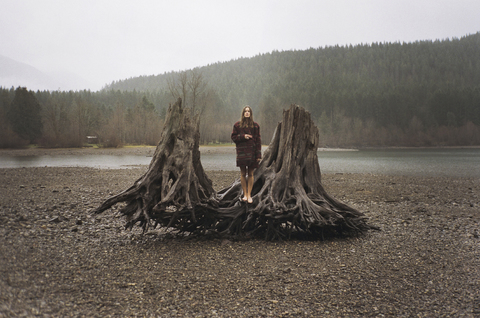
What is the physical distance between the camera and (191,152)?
7809 millimetres

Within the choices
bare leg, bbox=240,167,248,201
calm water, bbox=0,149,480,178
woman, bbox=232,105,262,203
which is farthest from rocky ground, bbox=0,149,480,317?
calm water, bbox=0,149,480,178

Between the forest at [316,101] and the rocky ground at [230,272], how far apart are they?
21681 millimetres

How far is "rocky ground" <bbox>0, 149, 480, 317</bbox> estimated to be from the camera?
4.43 metres

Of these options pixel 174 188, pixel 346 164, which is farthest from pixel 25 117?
pixel 174 188

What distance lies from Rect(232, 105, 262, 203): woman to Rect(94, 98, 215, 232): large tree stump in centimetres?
102

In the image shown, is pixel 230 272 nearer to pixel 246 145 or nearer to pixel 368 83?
pixel 246 145

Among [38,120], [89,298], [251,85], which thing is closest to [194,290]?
[89,298]

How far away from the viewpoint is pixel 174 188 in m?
7.29

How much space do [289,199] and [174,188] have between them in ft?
8.78

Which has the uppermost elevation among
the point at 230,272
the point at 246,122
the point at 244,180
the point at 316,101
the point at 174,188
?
the point at 316,101

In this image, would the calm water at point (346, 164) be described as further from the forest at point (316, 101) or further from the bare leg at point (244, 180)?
the bare leg at point (244, 180)

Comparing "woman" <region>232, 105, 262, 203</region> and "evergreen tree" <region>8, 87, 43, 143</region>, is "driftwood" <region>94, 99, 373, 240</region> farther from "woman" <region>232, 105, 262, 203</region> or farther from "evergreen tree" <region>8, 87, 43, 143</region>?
"evergreen tree" <region>8, 87, 43, 143</region>

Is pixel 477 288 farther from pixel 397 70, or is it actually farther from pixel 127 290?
pixel 397 70

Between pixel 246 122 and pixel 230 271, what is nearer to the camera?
pixel 230 271
